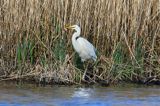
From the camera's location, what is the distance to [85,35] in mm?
8945

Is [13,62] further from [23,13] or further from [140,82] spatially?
[140,82]

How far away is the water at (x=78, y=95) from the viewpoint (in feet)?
23.7

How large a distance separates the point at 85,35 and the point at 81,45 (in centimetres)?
26

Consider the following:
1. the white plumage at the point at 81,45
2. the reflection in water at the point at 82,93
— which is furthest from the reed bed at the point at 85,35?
the reflection in water at the point at 82,93

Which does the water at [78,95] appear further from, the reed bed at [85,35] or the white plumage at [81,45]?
the white plumage at [81,45]

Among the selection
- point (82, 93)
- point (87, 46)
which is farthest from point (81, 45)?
point (82, 93)

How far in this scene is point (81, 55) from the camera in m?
8.90

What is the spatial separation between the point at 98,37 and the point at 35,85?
139 cm

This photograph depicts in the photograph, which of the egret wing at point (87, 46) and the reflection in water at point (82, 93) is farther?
the egret wing at point (87, 46)

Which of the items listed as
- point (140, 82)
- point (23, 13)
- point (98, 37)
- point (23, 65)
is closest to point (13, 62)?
point (23, 65)

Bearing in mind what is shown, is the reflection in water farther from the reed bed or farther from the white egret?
the white egret

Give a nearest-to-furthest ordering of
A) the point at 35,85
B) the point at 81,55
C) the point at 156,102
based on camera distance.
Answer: the point at 156,102
the point at 35,85
the point at 81,55

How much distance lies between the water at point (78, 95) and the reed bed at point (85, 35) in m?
0.21

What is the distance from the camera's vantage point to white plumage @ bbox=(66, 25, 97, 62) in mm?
8609
